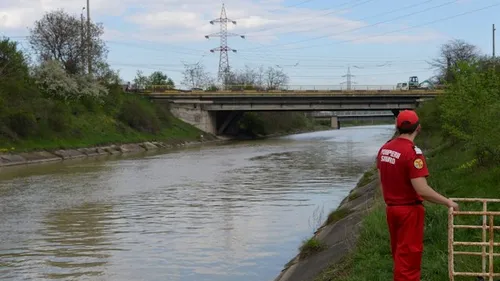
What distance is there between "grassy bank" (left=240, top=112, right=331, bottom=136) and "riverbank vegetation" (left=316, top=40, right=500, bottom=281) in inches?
2764

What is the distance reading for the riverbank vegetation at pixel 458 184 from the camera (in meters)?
9.07

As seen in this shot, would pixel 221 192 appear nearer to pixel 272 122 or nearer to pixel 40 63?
pixel 40 63

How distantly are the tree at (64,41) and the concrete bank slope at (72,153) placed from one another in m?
14.1

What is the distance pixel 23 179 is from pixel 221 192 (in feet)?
45.7

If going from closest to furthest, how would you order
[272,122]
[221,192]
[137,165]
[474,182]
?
1. [474,182]
2. [221,192]
3. [137,165]
4. [272,122]

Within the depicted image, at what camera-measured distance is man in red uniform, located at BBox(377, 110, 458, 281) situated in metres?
6.95

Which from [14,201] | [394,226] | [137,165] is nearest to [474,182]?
[394,226]

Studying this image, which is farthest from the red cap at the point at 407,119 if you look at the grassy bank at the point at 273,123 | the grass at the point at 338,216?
the grassy bank at the point at 273,123

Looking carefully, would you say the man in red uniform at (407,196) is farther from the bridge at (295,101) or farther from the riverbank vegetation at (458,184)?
the bridge at (295,101)

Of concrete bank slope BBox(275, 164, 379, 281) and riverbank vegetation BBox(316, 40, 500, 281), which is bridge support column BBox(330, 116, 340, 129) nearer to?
riverbank vegetation BBox(316, 40, 500, 281)

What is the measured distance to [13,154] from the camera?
160ft


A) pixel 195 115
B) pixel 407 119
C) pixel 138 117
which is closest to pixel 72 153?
pixel 138 117

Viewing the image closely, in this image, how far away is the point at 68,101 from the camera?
71000 millimetres

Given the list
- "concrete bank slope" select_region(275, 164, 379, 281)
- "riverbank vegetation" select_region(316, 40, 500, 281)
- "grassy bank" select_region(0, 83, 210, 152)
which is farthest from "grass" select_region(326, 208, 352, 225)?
"grassy bank" select_region(0, 83, 210, 152)
